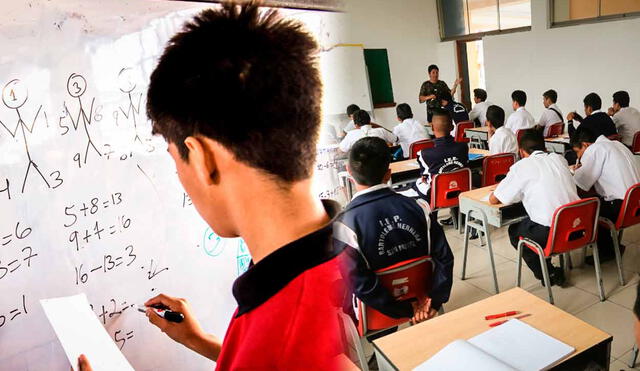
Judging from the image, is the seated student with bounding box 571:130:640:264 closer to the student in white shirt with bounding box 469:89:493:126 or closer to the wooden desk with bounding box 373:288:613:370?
the wooden desk with bounding box 373:288:613:370

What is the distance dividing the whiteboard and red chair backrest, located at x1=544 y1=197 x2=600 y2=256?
1.49m

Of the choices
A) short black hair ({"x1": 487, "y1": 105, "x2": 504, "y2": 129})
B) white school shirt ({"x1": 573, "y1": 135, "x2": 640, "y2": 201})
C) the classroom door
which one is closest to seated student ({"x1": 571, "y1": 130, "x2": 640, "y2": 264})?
white school shirt ({"x1": 573, "y1": 135, "x2": 640, "y2": 201})

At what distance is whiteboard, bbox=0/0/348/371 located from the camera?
843 mm

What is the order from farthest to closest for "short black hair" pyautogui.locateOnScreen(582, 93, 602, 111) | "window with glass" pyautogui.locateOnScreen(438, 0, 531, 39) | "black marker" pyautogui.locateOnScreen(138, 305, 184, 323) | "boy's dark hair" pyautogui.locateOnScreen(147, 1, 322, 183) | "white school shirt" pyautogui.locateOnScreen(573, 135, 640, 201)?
1. "window with glass" pyautogui.locateOnScreen(438, 0, 531, 39)
2. "short black hair" pyautogui.locateOnScreen(582, 93, 602, 111)
3. "white school shirt" pyautogui.locateOnScreen(573, 135, 640, 201)
4. "black marker" pyautogui.locateOnScreen(138, 305, 184, 323)
5. "boy's dark hair" pyautogui.locateOnScreen(147, 1, 322, 183)

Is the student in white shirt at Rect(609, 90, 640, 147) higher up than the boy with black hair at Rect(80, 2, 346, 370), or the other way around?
the boy with black hair at Rect(80, 2, 346, 370)

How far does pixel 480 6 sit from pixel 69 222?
6207 millimetres

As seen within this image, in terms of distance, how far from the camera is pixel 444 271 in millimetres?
1566

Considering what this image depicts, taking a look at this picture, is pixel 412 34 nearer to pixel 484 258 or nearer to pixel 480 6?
pixel 480 6

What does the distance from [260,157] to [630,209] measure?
235cm

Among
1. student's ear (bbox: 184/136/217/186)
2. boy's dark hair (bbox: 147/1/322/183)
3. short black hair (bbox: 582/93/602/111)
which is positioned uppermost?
boy's dark hair (bbox: 147/1/322/183)

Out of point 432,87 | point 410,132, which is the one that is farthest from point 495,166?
point 432,87

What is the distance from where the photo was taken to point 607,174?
2.52m

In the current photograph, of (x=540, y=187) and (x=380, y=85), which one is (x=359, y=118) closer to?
(x=540, y=187)

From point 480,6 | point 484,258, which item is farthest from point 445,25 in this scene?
point 484,258
